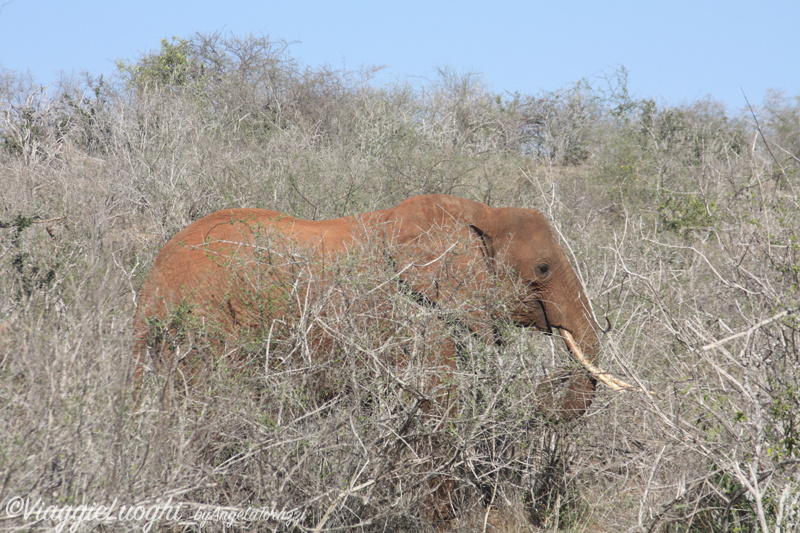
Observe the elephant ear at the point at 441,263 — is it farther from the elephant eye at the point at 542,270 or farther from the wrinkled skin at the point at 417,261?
the elephant eye at the point at 542,270

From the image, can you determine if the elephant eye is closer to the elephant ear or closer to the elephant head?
the elephant head

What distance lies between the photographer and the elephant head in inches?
174

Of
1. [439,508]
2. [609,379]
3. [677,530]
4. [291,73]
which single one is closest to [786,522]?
[677,530]

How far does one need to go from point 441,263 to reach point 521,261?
97 centimetres

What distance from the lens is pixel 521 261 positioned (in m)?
4.85

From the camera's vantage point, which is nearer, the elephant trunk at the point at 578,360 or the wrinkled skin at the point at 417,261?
the wrinkled skin at the point at 417,261

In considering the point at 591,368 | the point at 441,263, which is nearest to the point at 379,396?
the point at 441,263

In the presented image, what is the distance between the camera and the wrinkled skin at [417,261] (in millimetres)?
4047

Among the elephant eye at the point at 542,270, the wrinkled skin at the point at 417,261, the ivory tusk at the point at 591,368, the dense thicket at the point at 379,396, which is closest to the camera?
the dense thicket at the point at 379,396

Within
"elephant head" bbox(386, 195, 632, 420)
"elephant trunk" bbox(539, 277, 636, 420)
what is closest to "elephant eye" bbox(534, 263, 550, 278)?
"elephant head" bbox(386, 195, 632, 420)

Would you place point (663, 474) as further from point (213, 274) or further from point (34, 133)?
point (34, 133)

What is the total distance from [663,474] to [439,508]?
1397mm

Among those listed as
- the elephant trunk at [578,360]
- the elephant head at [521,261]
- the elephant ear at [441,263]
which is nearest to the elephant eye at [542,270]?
the elephant head at [521,261]

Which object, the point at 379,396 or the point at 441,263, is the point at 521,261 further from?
the point at 379,396
